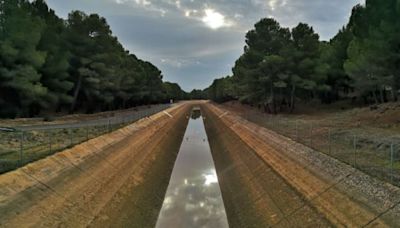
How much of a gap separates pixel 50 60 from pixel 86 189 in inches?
1391

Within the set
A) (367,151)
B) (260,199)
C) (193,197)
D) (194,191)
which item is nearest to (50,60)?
(194,191)

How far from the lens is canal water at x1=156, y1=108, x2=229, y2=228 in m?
19.1

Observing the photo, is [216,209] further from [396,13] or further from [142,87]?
[142,87]

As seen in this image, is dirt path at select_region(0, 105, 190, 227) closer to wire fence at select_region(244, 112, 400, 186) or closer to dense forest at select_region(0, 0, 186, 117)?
wire fence at select_region(244, 112, 400, 186)

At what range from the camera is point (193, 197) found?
78.8 feet

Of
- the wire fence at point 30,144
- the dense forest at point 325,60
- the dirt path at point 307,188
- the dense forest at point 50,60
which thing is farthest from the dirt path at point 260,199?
the dense forest at point 50,60

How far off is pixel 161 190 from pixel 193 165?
10.7 meters

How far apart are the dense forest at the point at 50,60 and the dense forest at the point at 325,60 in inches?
970

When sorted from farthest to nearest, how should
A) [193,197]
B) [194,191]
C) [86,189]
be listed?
1. [194,191]
2. [193,197]
3. [86,189]

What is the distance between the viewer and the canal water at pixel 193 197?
1908 cm

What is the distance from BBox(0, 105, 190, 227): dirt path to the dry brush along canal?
0.15ft

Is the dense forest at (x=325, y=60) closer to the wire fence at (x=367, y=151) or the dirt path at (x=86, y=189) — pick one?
the wire fence at (x=367, y=151)

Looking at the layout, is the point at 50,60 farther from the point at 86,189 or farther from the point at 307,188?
the point at 307,188

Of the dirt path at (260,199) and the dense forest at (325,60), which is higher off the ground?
the dense forest at (325,60)
